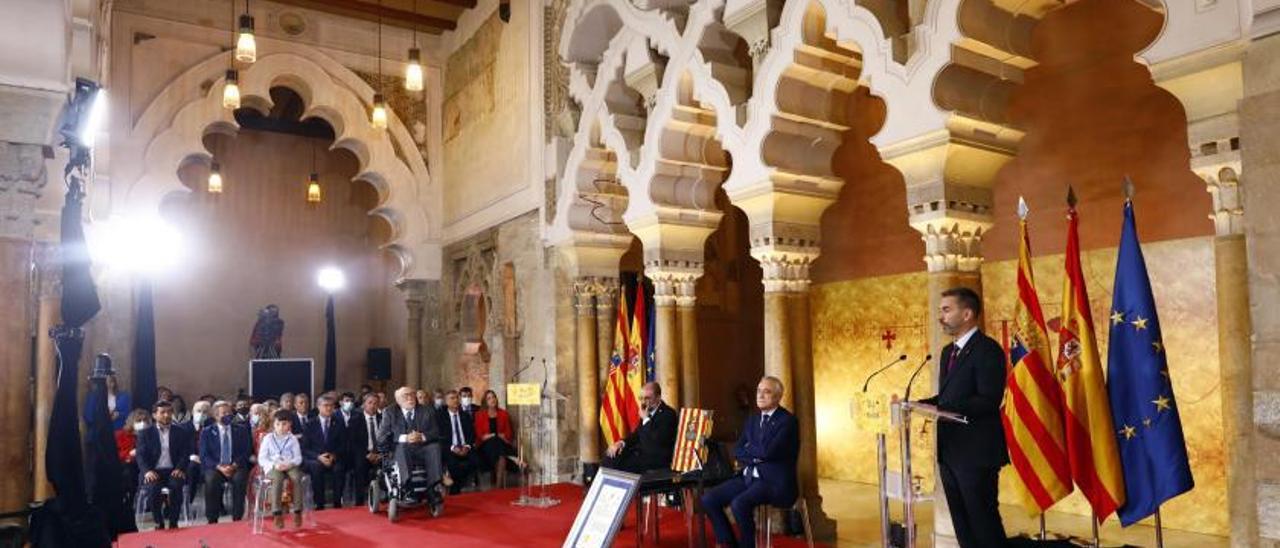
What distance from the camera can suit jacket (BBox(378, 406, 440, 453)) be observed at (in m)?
7.96

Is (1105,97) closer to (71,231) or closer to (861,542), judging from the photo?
(861,542)

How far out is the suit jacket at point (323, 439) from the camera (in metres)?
8.59

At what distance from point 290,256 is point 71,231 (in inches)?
495

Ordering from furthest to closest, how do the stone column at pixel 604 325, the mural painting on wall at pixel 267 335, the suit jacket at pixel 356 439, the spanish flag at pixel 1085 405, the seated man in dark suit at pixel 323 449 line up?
the mural painting on wall at pixel 267 335
the stone column at pixel 604 325
the suit jacket at pixel 356 439
the seated man in dark suit at pixel 323 449
the spanish flag at pixel 1085 405

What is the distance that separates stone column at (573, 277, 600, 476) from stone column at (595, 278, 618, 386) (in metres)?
0.03

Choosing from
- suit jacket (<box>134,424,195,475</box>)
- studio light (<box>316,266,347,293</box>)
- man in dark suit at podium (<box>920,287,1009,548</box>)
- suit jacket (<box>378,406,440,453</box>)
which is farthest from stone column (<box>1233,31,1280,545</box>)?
studio light (<box>316,266,347,293</box>)

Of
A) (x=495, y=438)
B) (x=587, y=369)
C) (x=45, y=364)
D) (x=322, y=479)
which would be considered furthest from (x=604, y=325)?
(x=45, y=364)

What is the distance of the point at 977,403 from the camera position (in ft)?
13.1

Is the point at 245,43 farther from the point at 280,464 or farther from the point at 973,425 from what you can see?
the point at 973,425

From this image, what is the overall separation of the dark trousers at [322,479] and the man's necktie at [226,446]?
29.0 inches

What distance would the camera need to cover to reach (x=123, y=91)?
11.2 metres

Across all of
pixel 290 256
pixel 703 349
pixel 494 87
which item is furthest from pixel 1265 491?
pixel 290 256

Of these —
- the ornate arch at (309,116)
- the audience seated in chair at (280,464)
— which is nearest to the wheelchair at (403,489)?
the audience seated in chair at (280,464)

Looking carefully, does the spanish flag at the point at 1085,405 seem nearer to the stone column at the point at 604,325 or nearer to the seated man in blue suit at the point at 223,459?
the stone column at the point at 604,325
